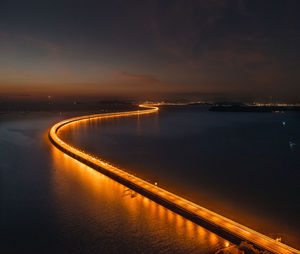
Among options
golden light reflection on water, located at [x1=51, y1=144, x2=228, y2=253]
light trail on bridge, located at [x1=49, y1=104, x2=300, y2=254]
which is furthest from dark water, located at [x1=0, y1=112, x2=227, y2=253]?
light trail on bridge, located at [x1=49, y1=104, x2=300, y2=254]

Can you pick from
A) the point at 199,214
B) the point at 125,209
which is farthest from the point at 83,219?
the point at 199,214

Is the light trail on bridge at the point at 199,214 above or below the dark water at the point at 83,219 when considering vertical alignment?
above

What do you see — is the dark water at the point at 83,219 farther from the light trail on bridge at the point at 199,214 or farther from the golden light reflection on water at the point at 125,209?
the light trail on bridge at the point at 199,214

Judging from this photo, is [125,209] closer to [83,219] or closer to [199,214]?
[83,219]

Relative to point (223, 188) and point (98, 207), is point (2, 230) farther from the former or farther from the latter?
point (223, 188)

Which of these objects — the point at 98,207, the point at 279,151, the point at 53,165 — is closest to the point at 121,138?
the point at 53,165

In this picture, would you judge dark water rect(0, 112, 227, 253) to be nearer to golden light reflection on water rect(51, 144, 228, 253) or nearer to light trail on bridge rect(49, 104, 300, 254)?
golden light reflection on water rect(51, 144, 228, 253)

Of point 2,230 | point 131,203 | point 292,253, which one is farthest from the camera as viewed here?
point 131,203

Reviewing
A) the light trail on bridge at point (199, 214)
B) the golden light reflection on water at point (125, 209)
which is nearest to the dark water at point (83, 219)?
the golden light reflection on water at point (125, 209)
